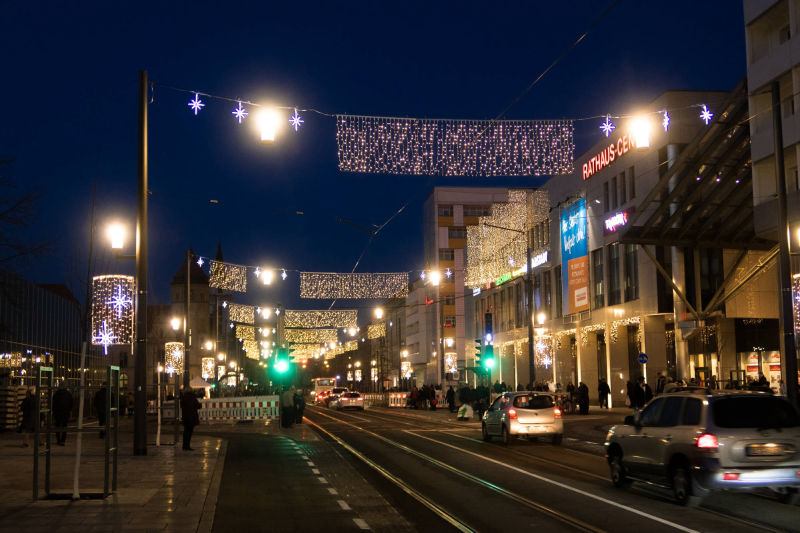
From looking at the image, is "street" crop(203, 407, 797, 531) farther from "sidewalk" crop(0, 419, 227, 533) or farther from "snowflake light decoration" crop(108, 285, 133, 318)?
"snowflake light decoration" crop(108, 285, 133, 318)

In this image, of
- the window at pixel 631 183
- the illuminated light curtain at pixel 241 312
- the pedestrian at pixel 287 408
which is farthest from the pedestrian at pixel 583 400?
the illuminated light curtain at pixel 241 312

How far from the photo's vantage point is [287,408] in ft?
118

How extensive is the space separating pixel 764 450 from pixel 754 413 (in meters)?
0.58

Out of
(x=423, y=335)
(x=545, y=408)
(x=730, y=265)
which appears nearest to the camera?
(x=545, y=408)

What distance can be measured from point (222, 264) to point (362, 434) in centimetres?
1567

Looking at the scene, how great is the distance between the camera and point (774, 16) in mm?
30203

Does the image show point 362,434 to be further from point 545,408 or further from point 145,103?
point 145,103

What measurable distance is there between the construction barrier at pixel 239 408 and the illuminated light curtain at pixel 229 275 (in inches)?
225

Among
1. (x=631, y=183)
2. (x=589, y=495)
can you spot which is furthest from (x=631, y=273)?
(x=589, y=495)

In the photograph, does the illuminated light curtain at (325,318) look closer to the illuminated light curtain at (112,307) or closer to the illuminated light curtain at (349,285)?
the illuminated light curtain at (349,285)

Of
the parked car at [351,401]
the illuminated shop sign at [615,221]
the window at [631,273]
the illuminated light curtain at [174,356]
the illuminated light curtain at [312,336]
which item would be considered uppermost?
the illuminated shop sign at [615,221]

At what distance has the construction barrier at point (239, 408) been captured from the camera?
43094 millimetres

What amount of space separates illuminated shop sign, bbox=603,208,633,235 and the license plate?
110 feet

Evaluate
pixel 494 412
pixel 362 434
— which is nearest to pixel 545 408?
pixel 494 412
